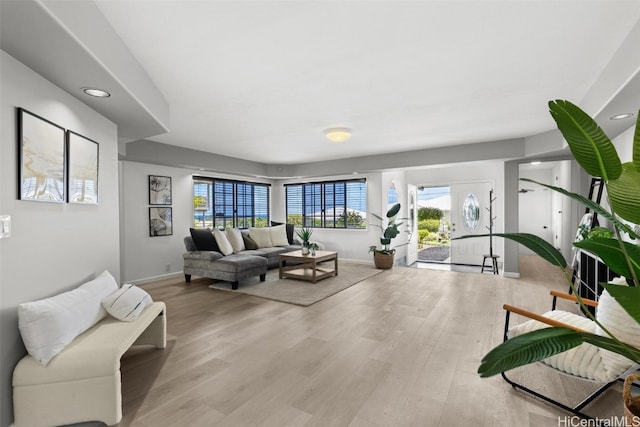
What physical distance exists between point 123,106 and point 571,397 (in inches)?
165

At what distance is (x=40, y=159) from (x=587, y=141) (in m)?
2.94

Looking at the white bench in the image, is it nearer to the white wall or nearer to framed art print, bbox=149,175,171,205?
the white wall

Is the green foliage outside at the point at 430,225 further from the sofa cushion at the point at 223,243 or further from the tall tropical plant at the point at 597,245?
the tall tropical plant at the point at 597,245

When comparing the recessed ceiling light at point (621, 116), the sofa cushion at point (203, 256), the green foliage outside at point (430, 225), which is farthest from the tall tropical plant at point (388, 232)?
the green foliage outside at point (430, 225)

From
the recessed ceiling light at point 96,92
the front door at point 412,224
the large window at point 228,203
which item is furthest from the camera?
the front door at point 412,224

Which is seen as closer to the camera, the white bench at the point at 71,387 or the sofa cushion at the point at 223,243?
the white bench at the point at 71,387

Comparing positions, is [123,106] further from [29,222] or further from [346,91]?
[346,91]

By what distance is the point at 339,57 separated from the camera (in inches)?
96.7

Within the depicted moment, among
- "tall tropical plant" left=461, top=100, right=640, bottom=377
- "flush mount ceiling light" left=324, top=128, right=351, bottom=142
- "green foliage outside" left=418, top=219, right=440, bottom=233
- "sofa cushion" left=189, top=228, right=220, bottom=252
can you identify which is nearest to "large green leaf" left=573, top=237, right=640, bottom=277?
"tall tropical plant" left=461, top=100, right=640, bottom=377

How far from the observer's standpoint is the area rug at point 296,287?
14.3ft

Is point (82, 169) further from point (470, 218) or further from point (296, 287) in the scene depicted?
point (470, 218)

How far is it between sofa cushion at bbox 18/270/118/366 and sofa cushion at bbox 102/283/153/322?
18 cm

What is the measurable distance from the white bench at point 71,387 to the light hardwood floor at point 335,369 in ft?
0.70

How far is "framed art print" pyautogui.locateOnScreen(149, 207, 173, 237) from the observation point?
5.60m
